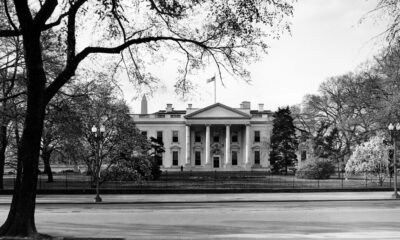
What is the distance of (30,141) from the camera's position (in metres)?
12.3

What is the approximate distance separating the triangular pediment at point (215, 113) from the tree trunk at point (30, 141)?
273ft

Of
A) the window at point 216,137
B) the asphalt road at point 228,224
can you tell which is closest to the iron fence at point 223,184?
the asphalt road at point 228,224

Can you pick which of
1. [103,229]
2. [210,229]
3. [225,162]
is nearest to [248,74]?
[210,229]

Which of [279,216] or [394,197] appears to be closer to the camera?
[279,216]

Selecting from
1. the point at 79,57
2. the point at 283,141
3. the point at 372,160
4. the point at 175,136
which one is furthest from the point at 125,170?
the point at 175,136

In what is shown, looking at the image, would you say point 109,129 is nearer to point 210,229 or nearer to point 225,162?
point 210,229

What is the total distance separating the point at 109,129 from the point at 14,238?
2378cm

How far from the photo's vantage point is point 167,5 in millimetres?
12805

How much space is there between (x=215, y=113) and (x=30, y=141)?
84587 millimetres

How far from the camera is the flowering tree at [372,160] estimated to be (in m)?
42.4

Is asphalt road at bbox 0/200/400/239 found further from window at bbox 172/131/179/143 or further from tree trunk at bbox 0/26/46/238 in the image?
window at bbox 172/131/179/143

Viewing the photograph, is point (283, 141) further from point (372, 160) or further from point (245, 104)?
point (372, 160)

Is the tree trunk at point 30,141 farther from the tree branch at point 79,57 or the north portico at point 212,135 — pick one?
the north portico at point 212,135

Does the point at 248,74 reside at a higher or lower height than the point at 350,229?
higher
